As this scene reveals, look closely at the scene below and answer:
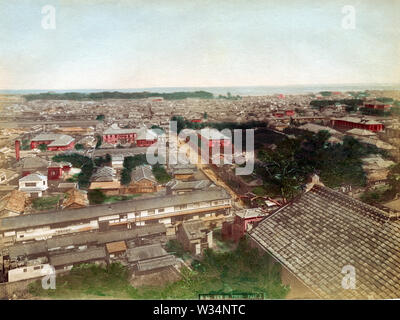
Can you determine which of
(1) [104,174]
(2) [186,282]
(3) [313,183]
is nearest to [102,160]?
(1) [104,174]

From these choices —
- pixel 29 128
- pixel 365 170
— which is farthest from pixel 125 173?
pixel 365 170

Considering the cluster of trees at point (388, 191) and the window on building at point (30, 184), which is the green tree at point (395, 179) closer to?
the cluster of trees at point (388, 191)

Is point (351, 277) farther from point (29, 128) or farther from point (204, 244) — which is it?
point (29, 128)

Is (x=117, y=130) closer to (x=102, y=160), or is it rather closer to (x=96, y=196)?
(x=102, y=160)

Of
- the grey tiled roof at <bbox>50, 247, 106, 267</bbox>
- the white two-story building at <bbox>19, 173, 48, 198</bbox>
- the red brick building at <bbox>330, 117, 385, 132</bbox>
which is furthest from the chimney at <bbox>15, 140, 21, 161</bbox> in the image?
the red brick building at <bbox>330, 117, 385, 132</bbox>

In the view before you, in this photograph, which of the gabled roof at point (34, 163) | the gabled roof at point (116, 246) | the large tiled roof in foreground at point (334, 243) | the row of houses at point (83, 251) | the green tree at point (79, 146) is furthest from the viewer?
the green tree at point (79, 146)

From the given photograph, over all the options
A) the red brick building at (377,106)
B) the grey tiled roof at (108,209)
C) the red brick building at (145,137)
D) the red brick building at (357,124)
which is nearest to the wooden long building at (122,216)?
the grey tiled roof at (108,209)
